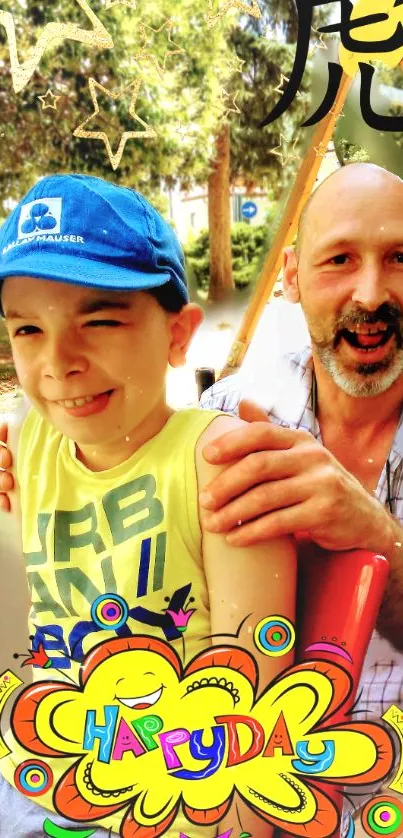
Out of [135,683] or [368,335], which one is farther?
[135,683]

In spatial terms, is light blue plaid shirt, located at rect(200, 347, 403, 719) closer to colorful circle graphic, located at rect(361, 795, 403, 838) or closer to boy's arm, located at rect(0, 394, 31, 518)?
colorful circle graphic, located at rect(361, 795, 403, 838)

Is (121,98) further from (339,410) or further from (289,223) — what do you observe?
(339,410)

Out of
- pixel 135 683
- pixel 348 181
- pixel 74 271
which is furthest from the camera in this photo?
pixel 135 683

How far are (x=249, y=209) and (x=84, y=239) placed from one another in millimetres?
283

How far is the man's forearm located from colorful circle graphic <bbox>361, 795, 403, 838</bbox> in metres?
0.28

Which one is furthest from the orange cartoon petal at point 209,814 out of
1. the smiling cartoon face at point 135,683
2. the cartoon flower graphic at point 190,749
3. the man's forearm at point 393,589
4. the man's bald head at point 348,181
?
the man's bald head at point 348,181

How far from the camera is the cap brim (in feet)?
3.37

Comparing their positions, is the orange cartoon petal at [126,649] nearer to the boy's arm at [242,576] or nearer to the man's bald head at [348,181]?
the boy's arm at [242,576]

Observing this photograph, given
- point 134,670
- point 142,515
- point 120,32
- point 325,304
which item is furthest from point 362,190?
point 134,670

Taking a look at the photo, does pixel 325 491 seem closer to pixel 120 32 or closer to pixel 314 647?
pixel 314 647

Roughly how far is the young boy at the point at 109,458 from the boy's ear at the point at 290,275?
146 mm

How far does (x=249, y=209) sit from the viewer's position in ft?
3.94

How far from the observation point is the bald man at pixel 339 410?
3.65 feet

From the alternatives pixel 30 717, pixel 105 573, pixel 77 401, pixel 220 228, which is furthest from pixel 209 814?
pixel 220 228
